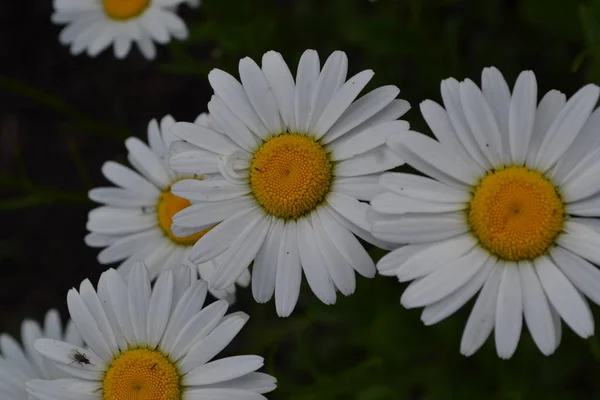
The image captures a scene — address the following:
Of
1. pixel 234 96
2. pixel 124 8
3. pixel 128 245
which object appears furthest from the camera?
pixel 124 8

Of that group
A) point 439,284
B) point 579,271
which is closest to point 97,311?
point 439,284

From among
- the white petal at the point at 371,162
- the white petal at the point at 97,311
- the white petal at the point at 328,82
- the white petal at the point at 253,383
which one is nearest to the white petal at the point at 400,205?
the white petal at the point at 371,162

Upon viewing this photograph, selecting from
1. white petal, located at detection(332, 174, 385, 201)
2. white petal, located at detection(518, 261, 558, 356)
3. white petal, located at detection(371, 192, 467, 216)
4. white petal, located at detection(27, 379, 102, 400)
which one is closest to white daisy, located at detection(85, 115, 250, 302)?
white petal, located at detection(27, 379, 102, 400)

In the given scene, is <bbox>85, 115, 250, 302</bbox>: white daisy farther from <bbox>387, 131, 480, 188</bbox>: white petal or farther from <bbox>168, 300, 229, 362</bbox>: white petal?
<bbox>387, 131, 480, 188</bbox>: white petal

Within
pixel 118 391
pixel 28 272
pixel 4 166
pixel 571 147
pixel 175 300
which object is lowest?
pixel 118 391

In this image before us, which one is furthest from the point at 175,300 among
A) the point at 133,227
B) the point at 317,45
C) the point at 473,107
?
the point at 317,45

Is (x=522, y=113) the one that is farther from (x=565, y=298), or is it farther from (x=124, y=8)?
(x=124, y=8)

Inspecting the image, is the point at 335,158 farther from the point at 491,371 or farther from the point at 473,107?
the point at 491,371
